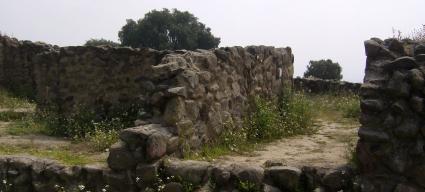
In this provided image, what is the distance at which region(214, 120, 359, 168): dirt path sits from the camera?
19.4ft

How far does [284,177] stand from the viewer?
510cm

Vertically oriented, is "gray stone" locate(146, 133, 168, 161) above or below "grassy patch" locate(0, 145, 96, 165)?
above

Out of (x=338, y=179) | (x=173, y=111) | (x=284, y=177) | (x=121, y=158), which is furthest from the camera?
(x=173, y=111)

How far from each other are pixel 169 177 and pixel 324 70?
2386cm

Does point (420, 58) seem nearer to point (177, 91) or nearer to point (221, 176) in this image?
point (221, 176)

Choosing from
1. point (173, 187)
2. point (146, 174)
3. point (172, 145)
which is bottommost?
point (173, 187)

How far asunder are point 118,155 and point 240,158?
4.77 ft

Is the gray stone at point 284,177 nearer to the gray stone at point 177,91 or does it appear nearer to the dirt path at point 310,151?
the dirt path at point 310,151

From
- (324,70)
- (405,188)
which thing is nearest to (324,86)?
(405,188)

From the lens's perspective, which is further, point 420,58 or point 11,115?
point 11,115

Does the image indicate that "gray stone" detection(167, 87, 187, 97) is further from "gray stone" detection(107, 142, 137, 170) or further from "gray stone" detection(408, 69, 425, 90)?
"gray stone" detection(408, 69, 425, 90)

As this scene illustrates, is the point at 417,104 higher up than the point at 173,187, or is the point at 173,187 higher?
the point at 417,104

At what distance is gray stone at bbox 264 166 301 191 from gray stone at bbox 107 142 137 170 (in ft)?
4.20

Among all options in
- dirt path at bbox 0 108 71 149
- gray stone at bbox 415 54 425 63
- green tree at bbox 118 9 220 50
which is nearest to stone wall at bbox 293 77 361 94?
dirt path at bbox 0 108 71 149
